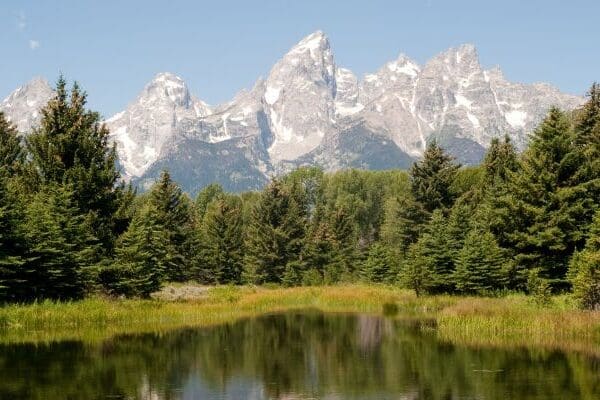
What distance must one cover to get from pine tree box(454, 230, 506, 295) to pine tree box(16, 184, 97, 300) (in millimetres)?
28300

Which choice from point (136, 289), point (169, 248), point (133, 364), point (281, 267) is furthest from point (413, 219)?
point (133, 364)

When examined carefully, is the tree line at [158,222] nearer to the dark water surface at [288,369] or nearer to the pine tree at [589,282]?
the pine tree at [589,282]

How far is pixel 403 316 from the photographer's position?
162 ft

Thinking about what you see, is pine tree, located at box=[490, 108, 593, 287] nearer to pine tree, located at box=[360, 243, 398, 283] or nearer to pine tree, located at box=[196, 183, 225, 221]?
pine tree, located at box=[360, 243, 398, 283]

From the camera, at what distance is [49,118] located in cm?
5228

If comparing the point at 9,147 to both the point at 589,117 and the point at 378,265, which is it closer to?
the point at 378,265

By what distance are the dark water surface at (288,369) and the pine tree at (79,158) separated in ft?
57.6

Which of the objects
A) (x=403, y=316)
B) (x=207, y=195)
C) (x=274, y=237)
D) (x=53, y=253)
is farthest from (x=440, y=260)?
(x=207, y=195)

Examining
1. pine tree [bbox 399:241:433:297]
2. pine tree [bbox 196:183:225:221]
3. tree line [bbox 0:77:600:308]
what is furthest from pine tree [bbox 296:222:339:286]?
pine tree [bbox 196:183:225:221]

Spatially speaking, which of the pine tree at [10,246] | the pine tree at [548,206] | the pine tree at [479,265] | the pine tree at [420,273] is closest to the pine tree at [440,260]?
the pine tree at [420,273]

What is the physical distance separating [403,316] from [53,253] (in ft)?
80.7

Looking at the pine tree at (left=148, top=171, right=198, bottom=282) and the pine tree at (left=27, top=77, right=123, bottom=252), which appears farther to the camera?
the pine tree at (left=148, top=171, right=198, bottom=282)

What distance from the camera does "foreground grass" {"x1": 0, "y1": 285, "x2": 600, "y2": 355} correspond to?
112ft

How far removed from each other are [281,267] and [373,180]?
7772cm
